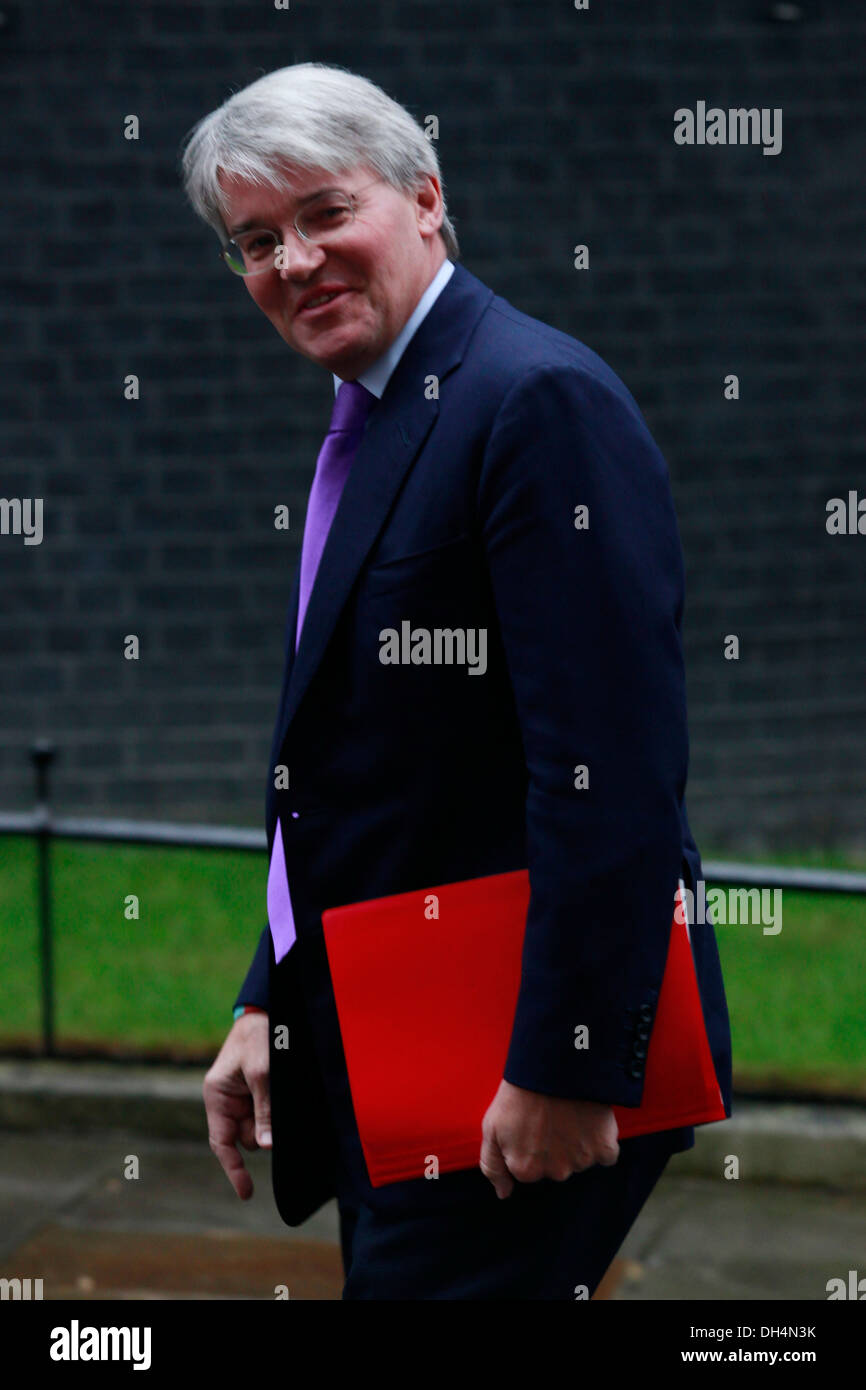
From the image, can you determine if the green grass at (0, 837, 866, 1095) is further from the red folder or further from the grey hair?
the grey hair

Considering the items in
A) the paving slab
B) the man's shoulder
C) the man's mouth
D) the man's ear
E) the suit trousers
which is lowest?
the paving slab

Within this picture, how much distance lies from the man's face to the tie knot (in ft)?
0.15

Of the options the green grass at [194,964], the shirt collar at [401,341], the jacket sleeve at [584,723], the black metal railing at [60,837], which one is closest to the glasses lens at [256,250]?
the shirt collar at [401,341]

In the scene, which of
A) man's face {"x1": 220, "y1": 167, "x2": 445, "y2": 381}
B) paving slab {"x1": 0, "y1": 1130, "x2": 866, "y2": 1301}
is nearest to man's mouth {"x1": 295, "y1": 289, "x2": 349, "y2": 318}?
man's face {"x1": 220, "y1": 167, "x2": 445, "y2": 381}

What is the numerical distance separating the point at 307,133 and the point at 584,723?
0.79m

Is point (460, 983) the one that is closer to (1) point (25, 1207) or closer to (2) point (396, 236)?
(2) point (396, 236)

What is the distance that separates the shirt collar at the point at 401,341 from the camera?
7.17 feet

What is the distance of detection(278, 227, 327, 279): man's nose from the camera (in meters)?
2.12

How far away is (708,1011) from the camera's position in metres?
2.16

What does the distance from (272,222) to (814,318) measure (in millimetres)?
5801

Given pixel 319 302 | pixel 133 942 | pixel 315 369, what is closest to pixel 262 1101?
pixel 319 302

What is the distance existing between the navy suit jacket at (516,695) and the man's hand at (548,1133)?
0.03 m

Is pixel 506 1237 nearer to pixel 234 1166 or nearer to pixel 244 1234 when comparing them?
pixel 234 1166

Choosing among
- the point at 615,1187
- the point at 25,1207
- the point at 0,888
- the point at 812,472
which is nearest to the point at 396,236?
the point at 615,1187
